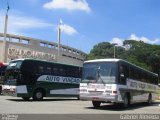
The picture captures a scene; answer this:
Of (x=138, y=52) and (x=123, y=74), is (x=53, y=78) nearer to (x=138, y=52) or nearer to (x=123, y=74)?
(x=123, y=74)

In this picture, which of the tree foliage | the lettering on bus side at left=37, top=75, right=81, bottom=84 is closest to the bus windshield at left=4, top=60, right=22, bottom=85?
the lettering on bus side at left=37, top=75, right=81, bottom=84

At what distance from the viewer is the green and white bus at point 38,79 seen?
996 inches

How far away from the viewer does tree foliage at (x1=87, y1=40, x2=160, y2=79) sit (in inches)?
3949

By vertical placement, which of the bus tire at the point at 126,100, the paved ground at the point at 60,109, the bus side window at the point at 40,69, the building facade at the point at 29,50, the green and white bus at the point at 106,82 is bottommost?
the paved ground at the point at 60,109

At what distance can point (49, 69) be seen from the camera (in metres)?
27.5

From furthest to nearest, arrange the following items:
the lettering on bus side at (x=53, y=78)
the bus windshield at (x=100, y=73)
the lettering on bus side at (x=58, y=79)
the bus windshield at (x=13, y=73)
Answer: the lettering on bus side at (x=53, y=78)
the lettering on bus side at (x=58, y=79)
the bus windshield at (x=13, y=73)
the bus windshield at (x=100, y=73)

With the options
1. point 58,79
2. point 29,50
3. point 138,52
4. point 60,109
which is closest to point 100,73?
point 60,109

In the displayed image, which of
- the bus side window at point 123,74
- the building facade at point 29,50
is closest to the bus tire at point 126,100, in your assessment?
the bus side window at point 123,74

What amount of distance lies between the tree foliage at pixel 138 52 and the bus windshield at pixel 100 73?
7721 cm

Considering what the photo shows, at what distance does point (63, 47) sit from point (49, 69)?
151 feet

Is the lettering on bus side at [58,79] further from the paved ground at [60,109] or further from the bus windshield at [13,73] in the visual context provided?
the paved ground at [60,109]

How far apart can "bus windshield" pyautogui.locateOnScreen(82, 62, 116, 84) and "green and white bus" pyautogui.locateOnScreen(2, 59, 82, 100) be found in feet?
21.9

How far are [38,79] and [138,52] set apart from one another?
255ft

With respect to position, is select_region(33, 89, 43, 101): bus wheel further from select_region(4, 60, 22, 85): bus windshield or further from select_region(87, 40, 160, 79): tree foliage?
select_region(87, 40, 160, 79): tree foliage
